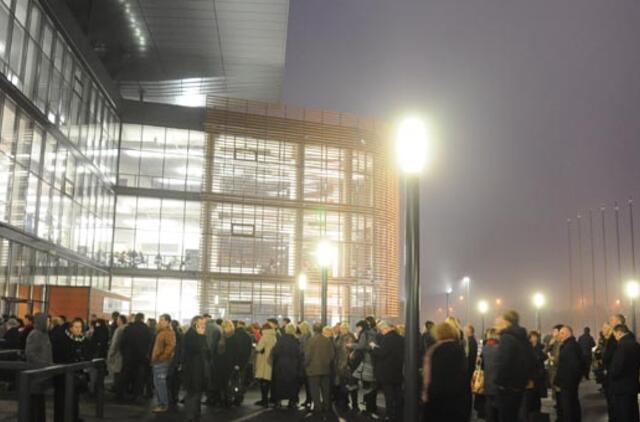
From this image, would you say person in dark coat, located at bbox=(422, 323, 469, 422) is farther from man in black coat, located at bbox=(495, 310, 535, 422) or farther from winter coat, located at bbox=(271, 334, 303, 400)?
winter coat, located at bbox=(271, 334, 303, 400)

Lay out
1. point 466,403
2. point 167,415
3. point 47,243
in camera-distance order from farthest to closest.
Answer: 1. point 47,243
2. point 167,415
3. point 466,403

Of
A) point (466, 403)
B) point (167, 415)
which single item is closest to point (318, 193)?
point (167, 415)

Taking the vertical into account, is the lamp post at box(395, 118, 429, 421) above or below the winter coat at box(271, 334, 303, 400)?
above

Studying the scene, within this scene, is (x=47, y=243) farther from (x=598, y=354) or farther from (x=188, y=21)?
(x=598, y=354)

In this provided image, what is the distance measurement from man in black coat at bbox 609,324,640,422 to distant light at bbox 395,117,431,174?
5.78m

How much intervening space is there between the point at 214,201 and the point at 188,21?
9969mm

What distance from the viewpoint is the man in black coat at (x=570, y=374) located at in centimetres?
1173

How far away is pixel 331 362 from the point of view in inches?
624

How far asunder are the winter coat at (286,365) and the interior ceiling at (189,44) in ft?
68.2

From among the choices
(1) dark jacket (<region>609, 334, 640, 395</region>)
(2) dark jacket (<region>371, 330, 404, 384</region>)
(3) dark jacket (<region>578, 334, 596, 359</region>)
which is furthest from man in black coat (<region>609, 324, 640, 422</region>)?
(3) dark jacket (<region>578, 334, 596, 359</region>)

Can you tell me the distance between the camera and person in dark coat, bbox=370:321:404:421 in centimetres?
1408

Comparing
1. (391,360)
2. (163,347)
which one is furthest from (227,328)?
(391,360)

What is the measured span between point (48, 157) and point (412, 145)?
22.1 metres

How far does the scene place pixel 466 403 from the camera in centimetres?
743
